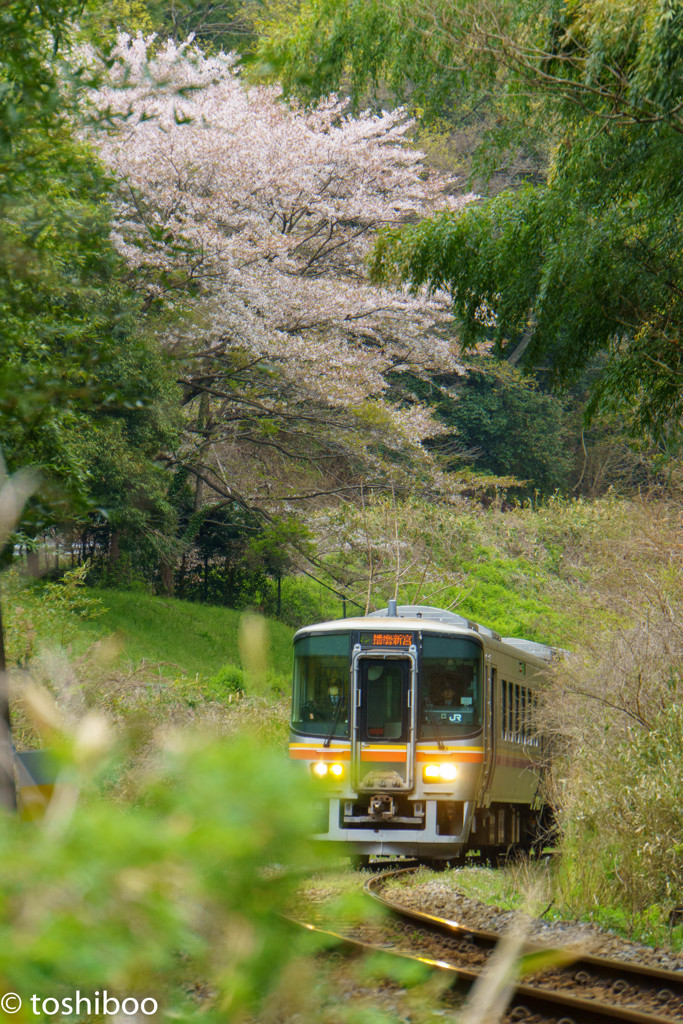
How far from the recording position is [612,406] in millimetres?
9422

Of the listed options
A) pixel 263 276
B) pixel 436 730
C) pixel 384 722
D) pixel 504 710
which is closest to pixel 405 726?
pixel 384 722

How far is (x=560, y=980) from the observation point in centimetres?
650

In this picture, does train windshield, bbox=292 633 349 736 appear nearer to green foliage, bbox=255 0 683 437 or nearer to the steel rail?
green foliage, bbox=255 0 683 437

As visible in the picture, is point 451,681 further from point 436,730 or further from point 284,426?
point 284,426

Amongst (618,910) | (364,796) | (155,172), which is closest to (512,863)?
(364,796)

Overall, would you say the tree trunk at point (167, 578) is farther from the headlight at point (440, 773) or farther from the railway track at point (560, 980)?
the railway track at point (560, 980)

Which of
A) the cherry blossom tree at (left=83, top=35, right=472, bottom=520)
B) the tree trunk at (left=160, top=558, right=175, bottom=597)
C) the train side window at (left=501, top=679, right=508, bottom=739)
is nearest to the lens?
the train side window at (left=501, top=679, right=508, bottom=739)

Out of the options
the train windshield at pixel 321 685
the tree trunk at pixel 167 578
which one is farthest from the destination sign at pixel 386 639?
the tree trunk at pixel 167 578

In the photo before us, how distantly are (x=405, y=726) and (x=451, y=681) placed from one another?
0.73 meters

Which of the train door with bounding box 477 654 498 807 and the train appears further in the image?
the train door with bounding box 477 654 498 807

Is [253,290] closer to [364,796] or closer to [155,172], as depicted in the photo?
[155,172]

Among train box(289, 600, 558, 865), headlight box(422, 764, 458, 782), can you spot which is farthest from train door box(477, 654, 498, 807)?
headlight box(422, 764, 458, 782)

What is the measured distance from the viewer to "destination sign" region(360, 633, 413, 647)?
1229 cm

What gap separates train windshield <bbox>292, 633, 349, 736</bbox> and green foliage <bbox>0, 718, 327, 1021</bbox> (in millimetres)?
11047
